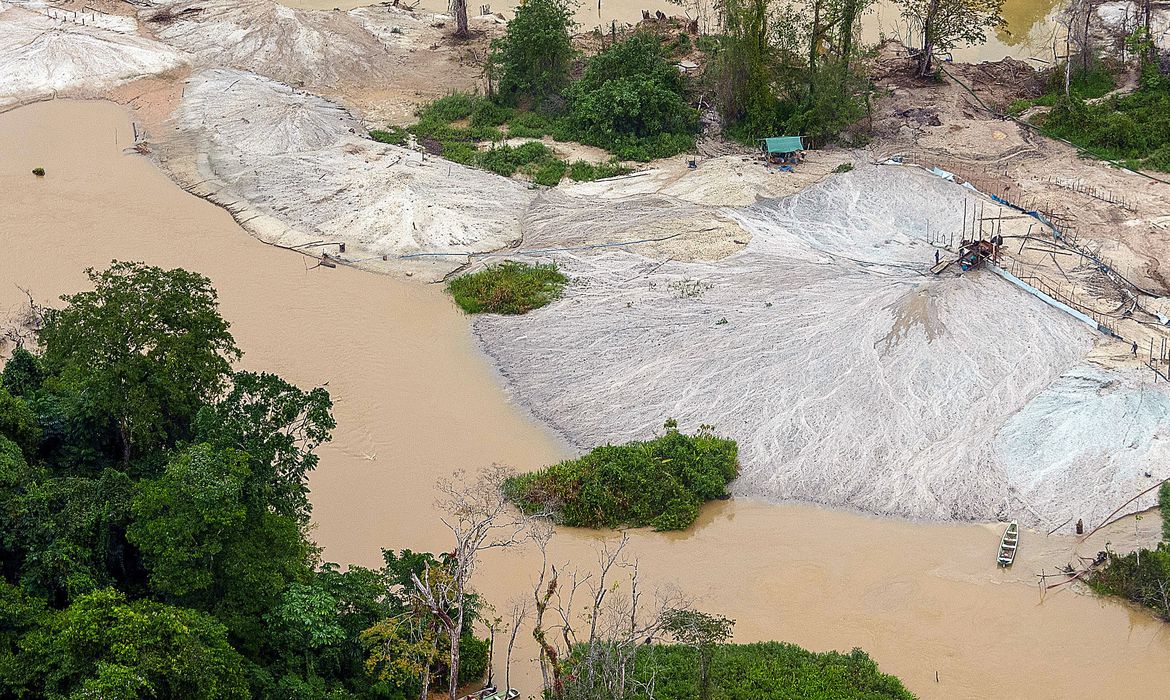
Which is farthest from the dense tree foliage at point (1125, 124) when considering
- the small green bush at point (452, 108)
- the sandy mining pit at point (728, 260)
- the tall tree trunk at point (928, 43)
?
the small green bush at point (452, 108)

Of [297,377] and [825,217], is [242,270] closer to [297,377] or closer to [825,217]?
[297,377]

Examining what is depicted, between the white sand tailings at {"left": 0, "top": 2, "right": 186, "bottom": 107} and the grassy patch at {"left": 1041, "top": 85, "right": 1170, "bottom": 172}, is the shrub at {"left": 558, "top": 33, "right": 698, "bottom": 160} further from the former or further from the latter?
the white sand tailings at {"left": 0, "top": 2, "right": 186, "bottom": 107}

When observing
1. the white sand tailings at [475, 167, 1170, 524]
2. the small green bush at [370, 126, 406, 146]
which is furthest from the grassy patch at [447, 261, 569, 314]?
the small green bush at [370, 126, 406, 146]

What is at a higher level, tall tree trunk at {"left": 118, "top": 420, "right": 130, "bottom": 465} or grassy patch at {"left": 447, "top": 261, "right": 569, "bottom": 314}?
grassy patch at {"left": 447, "top": 261, "right": 569, "bottom": 314}

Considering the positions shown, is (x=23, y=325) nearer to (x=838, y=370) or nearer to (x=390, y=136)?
(x=390, y=136)

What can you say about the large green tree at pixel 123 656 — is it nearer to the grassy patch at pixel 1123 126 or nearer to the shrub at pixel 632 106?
the shrub at pixel 632 106

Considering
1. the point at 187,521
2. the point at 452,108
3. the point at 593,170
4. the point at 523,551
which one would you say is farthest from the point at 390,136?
the point at 187,521

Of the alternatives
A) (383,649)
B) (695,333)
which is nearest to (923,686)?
(383,649)
